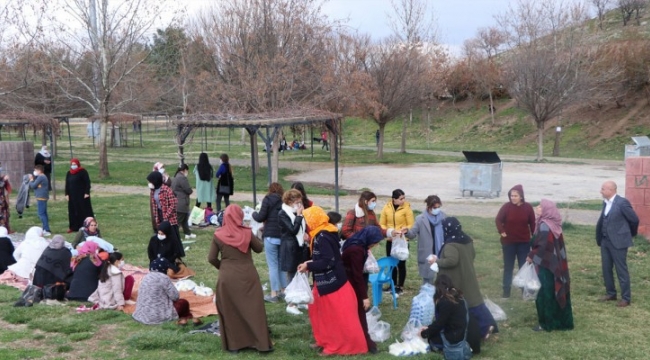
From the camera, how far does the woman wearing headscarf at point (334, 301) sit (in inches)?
274

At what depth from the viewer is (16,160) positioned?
23.6 meters

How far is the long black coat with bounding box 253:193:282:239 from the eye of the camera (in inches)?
355

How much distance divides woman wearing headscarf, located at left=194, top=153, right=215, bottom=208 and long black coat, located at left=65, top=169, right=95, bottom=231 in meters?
2.68

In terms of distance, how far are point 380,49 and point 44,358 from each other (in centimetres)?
3240

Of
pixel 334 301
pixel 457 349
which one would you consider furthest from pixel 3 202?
pixel 457 349

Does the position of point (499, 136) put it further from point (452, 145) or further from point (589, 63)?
point (589, 63)

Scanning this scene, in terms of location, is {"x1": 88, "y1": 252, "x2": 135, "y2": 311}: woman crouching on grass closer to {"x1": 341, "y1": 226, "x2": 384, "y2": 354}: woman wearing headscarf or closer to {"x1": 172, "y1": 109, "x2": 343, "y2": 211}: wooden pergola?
→ {"x1": 341, "y1": 226, "x2": 384, "y2": 354}: woman wearing headscarf

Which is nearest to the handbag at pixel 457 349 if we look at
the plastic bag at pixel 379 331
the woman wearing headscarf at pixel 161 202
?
the plastic bag at pixel 379 331

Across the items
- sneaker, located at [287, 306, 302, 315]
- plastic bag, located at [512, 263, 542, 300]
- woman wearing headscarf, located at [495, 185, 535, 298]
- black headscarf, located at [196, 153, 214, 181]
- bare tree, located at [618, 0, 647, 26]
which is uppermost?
bare tree, located at [618, 0, 647, 26]

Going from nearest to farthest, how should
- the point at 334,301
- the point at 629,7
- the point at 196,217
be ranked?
the point at 334,301, the point at 196,217, the point at 629,7

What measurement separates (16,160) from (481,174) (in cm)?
1527

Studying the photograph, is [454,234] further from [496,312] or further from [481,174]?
[481,174]

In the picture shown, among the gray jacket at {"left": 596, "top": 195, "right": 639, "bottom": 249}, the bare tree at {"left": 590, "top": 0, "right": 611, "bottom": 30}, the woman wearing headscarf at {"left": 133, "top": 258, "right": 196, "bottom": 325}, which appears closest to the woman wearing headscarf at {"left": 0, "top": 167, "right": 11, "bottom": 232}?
the woman wearing headscarf at {"left": 133, "top": 258, "right": 196, "bottom": 325}

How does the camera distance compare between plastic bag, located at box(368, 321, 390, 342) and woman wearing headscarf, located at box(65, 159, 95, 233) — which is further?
woman wearing headscarf, located at box(65, 159, 95, 233)
